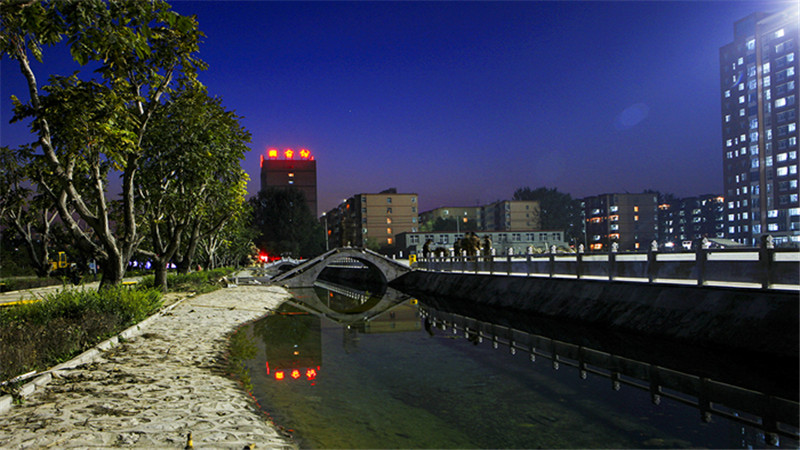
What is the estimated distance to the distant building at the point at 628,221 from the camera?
5925 inches

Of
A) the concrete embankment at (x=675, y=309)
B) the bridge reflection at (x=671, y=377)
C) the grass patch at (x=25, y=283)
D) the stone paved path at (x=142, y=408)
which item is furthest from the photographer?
the grass patch at (x=25, y=283)

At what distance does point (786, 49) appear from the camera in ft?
323

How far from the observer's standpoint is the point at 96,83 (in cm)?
1323

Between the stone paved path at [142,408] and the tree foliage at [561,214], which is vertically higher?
the tree foliage at [561,214]

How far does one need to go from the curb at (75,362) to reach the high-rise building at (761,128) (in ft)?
350

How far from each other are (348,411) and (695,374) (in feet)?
26.8

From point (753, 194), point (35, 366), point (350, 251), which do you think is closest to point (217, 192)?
point (35, 366)

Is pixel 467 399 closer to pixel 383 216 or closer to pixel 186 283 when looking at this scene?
pixel 186 283

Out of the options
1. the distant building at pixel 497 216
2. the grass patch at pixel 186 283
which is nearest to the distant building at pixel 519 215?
the distant building at pixel 497 216

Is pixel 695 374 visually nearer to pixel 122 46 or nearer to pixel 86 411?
pixel 86 411

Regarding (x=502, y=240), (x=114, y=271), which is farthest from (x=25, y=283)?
(x=502, y=240)

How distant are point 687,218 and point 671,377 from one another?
18215cm

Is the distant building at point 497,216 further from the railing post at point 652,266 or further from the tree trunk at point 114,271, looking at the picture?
the tree trunk at point 114,271

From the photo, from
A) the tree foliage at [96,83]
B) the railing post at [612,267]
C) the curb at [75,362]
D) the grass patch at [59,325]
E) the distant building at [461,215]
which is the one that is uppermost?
the distant building at [461,215]
